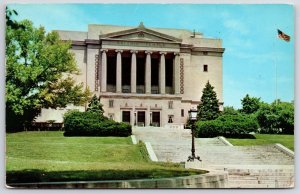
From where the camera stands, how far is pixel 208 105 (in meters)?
15.3

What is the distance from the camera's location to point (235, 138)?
15961 millimetres

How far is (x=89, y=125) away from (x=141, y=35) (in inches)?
110

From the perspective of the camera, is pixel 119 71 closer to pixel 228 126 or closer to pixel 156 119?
pixel 156 119

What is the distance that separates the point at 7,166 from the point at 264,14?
6.81 metres

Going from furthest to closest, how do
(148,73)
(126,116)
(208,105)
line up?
(148,73)
(126,116)
(208,105)

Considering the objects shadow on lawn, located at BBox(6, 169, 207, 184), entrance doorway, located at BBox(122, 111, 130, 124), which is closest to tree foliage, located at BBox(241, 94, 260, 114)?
shadow on lawn, located at BBox(6, 169, 207, 184)

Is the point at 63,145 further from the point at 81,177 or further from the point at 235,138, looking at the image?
the point at 235,138

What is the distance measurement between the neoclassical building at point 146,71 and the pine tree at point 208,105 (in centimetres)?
22

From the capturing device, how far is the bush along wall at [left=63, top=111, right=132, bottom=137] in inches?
582

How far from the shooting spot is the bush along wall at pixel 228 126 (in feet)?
50.4

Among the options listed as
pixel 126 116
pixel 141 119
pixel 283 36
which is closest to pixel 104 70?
pixel 141 119

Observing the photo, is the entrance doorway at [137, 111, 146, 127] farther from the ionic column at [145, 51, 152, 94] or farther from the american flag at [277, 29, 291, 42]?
the american flag at [277, 29, 291, 42]

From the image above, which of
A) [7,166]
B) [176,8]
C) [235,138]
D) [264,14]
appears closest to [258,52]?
[264,14]

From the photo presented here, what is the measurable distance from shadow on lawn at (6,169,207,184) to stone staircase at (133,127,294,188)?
3.79 feet
